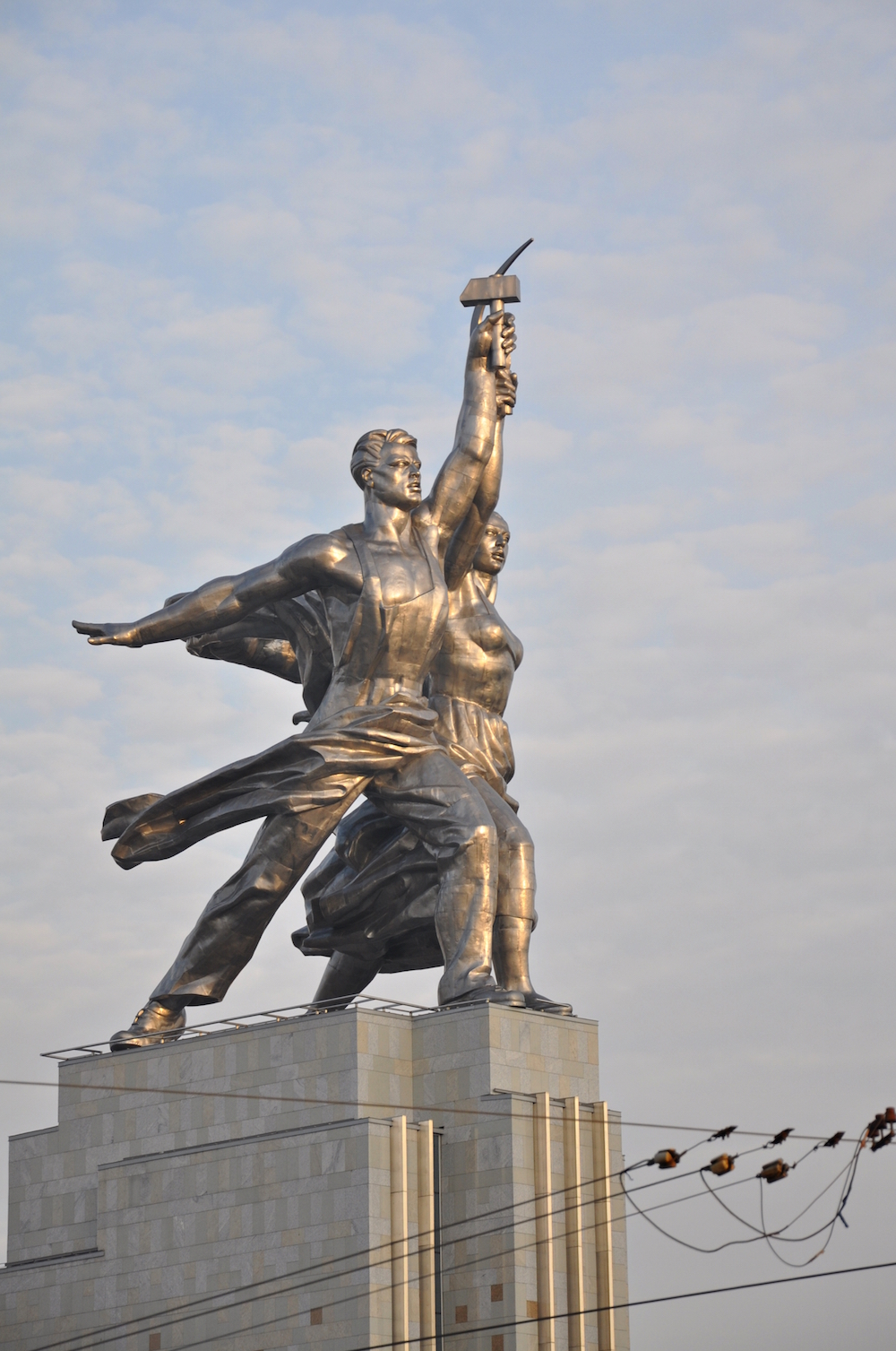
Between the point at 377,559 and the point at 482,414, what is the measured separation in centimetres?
193

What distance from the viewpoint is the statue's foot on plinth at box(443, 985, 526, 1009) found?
23719mm

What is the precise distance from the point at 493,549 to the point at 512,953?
4563 millimetres

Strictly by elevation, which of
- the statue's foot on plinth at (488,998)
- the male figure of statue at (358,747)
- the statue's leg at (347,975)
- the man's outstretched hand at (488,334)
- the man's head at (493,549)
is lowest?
the statue's foot on plinth at (488,998)

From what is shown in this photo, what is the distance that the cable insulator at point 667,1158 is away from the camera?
20984mm

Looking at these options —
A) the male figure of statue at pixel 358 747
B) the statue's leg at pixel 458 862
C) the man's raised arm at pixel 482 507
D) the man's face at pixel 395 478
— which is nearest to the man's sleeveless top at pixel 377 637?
the male figure of statue at pixel 358 747

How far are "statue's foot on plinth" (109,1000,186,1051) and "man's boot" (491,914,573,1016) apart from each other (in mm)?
3268

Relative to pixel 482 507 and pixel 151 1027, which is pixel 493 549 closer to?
pixel 482 507

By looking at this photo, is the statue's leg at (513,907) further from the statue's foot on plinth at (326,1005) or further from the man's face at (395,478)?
the man's face at (395,478)

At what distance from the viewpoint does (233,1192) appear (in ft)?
77.4

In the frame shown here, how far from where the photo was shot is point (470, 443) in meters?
25.7

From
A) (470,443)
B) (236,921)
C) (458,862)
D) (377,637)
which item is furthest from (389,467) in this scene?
(236,921)

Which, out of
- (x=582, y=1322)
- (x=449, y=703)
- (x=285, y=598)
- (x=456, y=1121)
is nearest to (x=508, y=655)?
(x=449, y=703)

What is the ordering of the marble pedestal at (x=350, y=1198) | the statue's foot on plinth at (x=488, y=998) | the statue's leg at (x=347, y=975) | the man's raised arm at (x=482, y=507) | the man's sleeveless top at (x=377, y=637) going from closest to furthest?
the marble pedestal at (x=350, y=1198)
the statue's foot on plinth at (x=488, y=998)
the man's sleeveless top at (x=377, y=637)
the man's raised arm at (x=482, y=507)
the statue's leg at (x=347, y=975)

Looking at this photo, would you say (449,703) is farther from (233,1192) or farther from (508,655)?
(233,1192)
